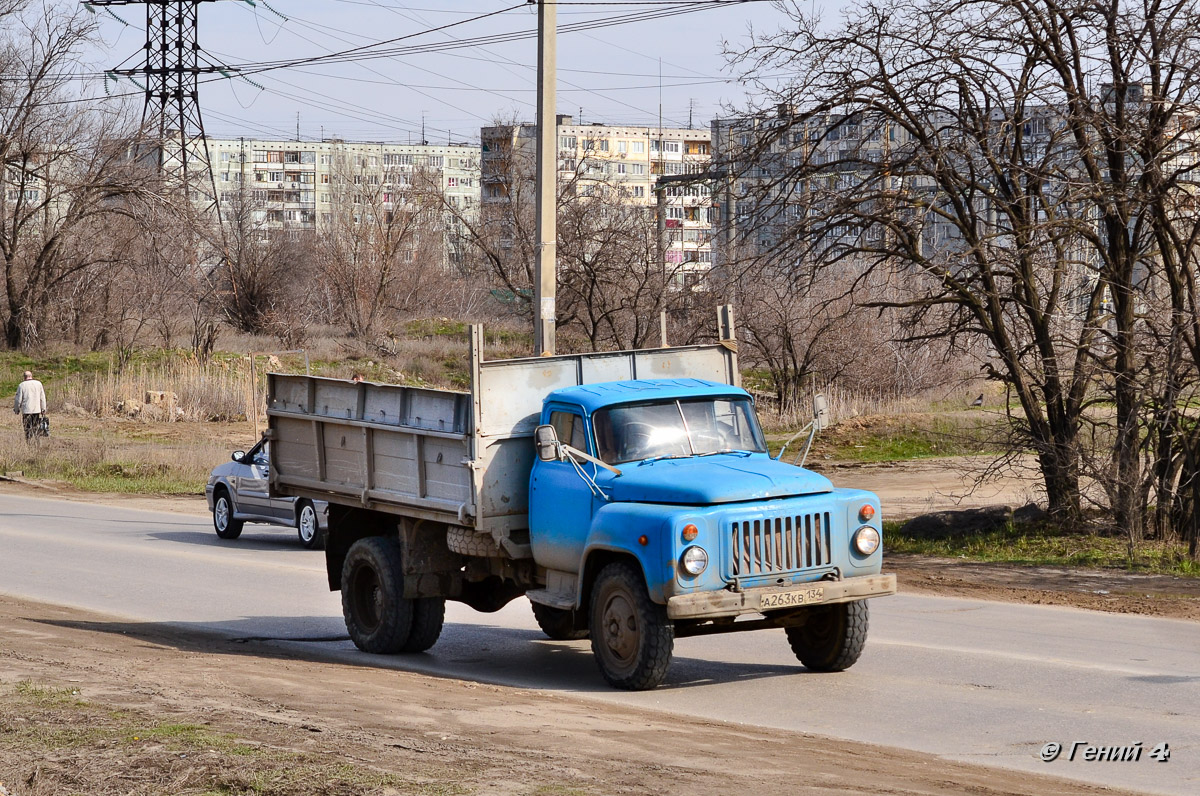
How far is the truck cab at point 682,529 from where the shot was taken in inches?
346

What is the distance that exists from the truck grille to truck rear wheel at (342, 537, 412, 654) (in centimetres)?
340

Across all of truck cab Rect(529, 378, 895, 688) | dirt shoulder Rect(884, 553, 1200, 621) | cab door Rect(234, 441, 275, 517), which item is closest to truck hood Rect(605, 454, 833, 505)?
truck cab Rect(529, 378, 895, 688)

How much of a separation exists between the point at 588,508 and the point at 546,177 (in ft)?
31.5

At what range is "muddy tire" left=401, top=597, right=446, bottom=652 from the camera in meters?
11.2

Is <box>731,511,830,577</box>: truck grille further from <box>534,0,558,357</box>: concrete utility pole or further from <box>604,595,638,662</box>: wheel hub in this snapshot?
<box>534,0,558,357</box>: concrete utility pole

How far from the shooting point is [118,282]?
53.8 metres

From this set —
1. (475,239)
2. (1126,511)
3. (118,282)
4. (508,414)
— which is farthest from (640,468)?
(118,282)

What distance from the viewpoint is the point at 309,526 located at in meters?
18.6

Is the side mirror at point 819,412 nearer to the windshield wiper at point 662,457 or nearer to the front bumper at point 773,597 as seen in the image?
the windshield wiper at point 662,457

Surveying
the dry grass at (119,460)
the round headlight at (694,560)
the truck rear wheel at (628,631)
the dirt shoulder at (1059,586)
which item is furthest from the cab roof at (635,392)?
the dry grass at (119,460)

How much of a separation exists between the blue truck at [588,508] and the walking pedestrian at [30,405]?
21419 mm

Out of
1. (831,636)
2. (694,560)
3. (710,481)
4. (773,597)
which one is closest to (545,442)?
(710,481)

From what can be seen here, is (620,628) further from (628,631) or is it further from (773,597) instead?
(773,597)

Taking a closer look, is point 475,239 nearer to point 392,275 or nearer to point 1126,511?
point 392,275
